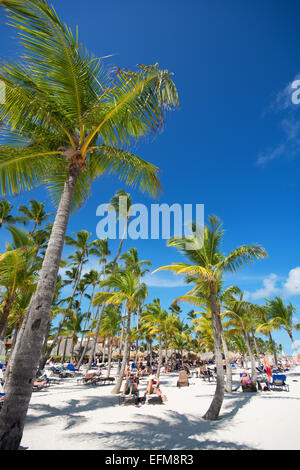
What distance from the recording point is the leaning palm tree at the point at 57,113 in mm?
3762

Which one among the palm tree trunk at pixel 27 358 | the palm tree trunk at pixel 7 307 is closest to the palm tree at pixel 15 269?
the palm tree trunk at pixel 7 307

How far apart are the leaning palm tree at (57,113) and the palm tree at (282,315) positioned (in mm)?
24068

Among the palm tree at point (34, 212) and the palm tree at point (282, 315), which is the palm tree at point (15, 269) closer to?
the palm tree at point (34, 212)

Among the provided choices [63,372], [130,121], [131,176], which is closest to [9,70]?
[130,121]

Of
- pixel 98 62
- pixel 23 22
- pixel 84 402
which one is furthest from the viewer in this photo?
pixel 84 402

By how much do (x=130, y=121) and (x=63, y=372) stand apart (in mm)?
23583

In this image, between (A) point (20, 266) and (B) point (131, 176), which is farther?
(A) point (20, 266)

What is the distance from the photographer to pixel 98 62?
5086 millimetres

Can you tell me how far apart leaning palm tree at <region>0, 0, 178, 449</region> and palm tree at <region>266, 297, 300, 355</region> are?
24.1 metres

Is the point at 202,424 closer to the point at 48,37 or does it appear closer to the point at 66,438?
the point at 66,438

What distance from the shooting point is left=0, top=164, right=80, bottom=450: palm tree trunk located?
2943 millimetres

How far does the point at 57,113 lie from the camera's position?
17.1ft

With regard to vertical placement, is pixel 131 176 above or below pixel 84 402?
above
